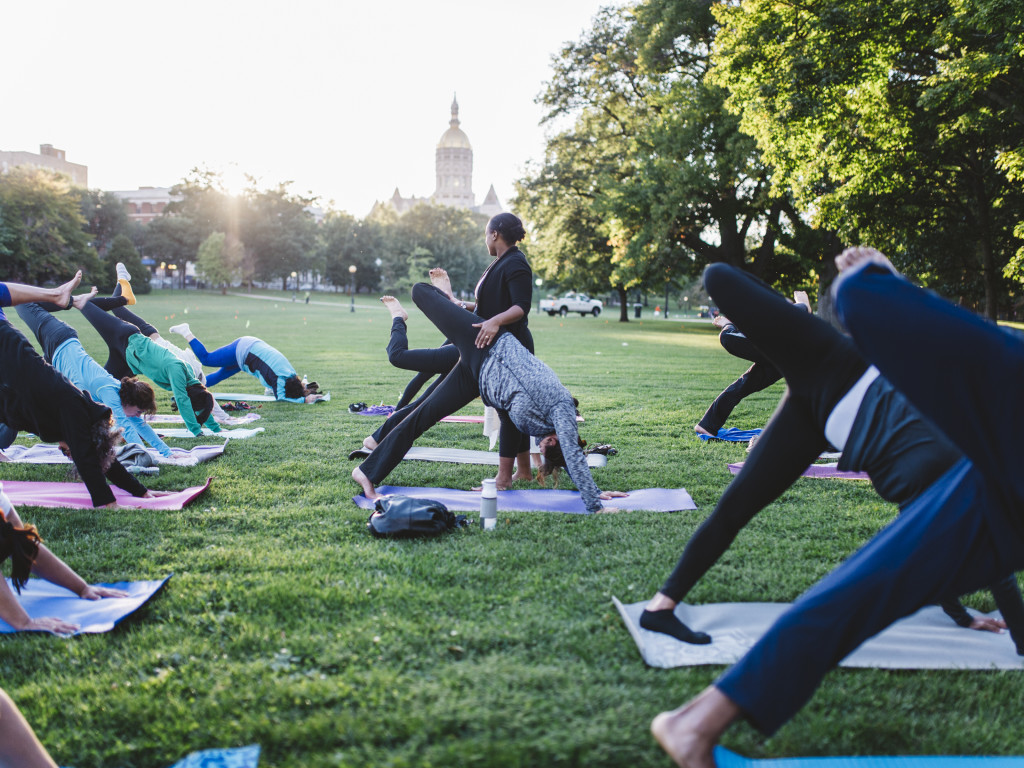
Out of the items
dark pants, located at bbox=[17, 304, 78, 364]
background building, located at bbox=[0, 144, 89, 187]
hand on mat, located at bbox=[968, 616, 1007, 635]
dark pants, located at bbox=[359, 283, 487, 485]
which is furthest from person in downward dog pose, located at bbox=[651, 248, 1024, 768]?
background building, located at bbox=[0, 144, 89, 187]

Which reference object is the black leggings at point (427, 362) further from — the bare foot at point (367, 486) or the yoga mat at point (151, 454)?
the yoga mat at point (151, 454)

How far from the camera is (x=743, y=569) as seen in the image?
12.6 feet

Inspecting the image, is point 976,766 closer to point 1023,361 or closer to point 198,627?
point 1023,361

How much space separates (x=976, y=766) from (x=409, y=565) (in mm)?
2689

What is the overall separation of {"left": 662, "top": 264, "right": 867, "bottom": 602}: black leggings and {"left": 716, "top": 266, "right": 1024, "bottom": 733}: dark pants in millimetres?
610

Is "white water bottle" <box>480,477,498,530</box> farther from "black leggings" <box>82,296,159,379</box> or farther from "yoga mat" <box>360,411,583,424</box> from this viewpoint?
"black leggings" <box>82,296,159,379</box>

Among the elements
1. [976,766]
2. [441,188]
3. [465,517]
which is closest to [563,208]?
[465,517]

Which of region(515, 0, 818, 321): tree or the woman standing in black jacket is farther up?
region(515, 0, 818, 321): tree

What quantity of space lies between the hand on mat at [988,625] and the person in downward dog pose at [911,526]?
1768mm

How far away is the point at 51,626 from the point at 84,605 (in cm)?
31

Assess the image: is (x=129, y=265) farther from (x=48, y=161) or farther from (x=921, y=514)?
(x=921, y=514)

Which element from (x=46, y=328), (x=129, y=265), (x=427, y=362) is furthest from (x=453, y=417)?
(x=129, y=265)

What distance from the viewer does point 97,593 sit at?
3.40 metres

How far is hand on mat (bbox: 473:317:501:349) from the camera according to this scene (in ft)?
15.7
